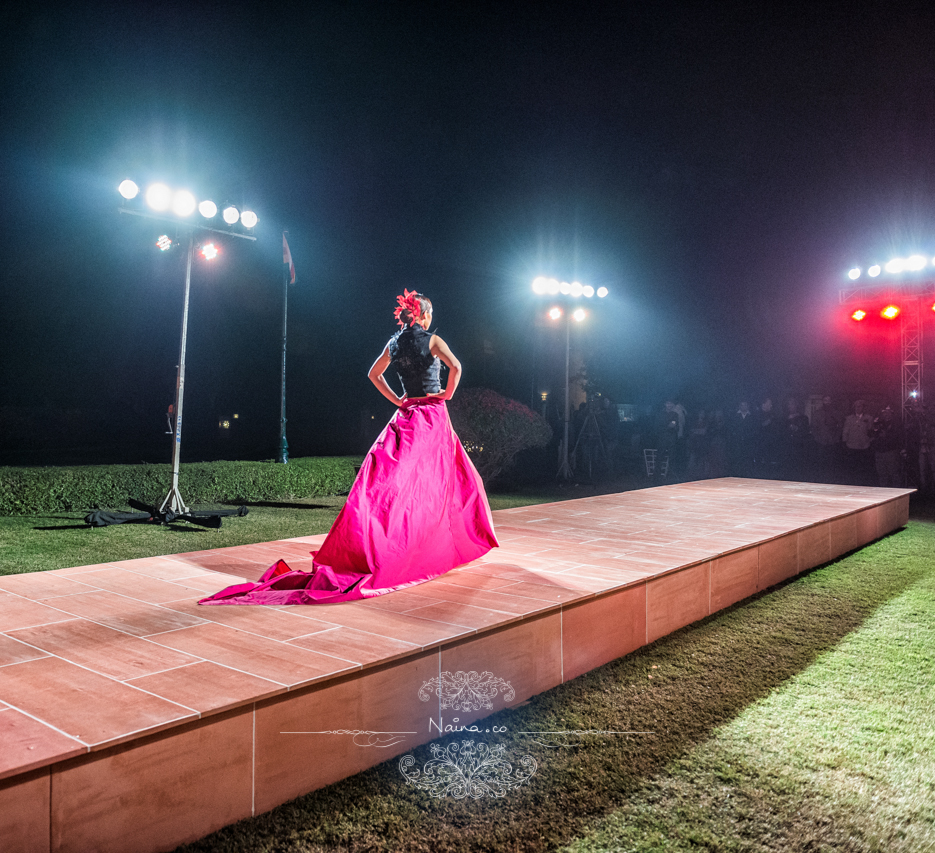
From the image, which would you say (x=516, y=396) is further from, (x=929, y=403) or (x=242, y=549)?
(x=242, y=549)

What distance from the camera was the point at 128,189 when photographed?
6602mm

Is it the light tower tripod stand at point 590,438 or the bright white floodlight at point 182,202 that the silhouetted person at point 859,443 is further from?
the bright white floodlight at point 182,202

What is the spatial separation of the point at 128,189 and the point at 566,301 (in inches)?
351

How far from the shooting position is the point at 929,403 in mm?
13461

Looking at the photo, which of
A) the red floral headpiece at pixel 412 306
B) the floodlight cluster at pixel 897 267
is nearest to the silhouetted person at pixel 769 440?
the floodlight cluster at pixel 897 267

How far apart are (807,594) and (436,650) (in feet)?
10.8

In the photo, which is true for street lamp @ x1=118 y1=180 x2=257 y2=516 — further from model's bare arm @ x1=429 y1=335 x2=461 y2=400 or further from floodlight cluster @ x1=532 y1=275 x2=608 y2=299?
floodlight cluster @ x1=532 y1=275 x2=608 y2=299

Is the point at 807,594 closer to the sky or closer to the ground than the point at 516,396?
closer to the ground

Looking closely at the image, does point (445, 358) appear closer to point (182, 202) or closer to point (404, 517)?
point (404, 517)

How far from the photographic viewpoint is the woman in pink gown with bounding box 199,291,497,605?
3232 mm

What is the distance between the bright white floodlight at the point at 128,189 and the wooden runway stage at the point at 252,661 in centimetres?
422

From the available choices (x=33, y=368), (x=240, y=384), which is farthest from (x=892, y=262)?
(x=33, y=368)

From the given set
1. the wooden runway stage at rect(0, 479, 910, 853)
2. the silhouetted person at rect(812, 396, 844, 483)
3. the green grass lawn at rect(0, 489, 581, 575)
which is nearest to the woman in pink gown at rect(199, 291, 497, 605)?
the wooden runway stage at rect(0, 479, 910, 853)

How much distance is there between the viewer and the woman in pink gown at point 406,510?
10.6 feet
